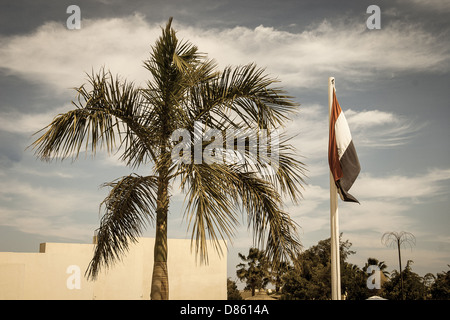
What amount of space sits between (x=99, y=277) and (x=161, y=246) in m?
16.3

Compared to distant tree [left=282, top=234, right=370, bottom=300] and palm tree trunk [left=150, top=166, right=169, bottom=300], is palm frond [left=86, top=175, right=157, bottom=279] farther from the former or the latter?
distant tree [left=282, top=234, right=370, bottom=300]

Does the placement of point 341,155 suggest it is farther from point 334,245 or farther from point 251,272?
point 251,272

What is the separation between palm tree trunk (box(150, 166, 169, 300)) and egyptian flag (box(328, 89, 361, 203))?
2.39 m

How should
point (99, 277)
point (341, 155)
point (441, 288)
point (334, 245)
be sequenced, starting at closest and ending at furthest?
1. point (334, 245)
2. point (341, 155)
3. point (99, 277)
4. point (441, 288)

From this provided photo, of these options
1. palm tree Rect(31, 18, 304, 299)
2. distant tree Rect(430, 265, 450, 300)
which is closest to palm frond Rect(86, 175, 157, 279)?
palm tree Rect(31, 18, 304, 299)

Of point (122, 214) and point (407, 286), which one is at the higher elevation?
point (122, 214)

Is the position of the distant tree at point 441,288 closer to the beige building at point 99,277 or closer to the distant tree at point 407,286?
the distant tree at point 407,286

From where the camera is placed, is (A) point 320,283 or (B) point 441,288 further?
(A) point 320,283

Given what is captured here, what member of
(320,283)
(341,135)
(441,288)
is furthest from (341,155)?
(320,283)

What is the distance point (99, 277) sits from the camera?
846 inches

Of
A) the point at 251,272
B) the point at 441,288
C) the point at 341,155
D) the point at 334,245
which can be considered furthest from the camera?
the point at 251,272

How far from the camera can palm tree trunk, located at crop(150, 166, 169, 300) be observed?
648 cm

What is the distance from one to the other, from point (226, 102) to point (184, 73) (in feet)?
2.45
